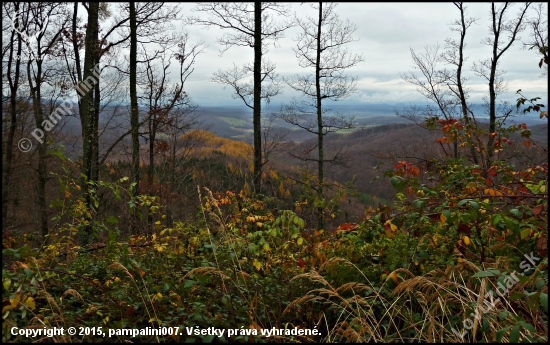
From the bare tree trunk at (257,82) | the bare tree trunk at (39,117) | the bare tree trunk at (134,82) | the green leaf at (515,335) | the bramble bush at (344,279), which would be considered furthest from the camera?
the bare tree trunk at (39,117)

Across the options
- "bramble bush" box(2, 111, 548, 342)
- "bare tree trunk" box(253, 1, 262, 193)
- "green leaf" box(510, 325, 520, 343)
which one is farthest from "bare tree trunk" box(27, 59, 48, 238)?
"green leaf" box(510, 325, 520, 343)

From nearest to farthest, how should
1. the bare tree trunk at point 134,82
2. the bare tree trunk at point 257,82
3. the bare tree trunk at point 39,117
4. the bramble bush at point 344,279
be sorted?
the bramble bush at point 344,279
the bare tree trunk at point 257,82
the bare tree trunk at point 134,82
the bare tree trunk at point 39,117

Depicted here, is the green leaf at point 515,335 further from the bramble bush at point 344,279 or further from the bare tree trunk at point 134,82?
the bare tree trunk at point 134,82

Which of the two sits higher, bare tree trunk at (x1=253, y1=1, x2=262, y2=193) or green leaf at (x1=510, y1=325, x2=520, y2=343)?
bare tree trunk at (x1=253, y1=1, x2=262, y2=193)

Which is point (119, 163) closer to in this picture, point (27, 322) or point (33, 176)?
point (33, 176)

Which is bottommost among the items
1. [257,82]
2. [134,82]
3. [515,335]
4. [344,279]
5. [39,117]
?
[344,279]

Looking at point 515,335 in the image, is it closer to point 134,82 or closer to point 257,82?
point 257,82

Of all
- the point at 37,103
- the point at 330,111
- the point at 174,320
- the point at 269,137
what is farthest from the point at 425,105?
the point at 37,103

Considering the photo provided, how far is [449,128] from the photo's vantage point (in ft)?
14.2

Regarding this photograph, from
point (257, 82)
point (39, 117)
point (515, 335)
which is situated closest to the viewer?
point (515, 335)

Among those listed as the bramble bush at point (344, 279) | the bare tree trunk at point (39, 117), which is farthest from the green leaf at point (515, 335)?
the bare tree trunk at point (39, 117)

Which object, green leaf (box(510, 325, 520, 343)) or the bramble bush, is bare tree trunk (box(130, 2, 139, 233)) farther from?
green leaf (box(510, 325, 520, 343))

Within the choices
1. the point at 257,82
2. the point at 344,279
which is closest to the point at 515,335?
the point at 344,279

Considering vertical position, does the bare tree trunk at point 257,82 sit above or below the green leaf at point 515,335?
above
